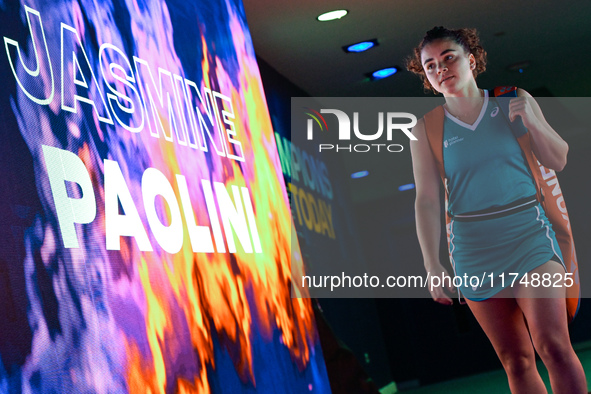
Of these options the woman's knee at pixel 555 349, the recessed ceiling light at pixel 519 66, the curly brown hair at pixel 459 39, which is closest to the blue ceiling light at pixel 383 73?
the recessed ceiling light at pixel 519 66

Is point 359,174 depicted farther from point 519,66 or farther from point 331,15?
point 331,15

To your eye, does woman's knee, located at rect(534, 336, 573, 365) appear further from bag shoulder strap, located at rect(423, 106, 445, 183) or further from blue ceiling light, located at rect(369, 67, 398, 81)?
blue ceiling light, located at rect(369, 67, 398, 81)

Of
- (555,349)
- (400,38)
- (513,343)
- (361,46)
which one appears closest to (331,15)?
(361,46)

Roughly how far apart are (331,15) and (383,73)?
1465mm

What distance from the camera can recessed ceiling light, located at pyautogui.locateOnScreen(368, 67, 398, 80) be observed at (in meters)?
5.78

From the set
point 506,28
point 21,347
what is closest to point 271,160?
point 21,347

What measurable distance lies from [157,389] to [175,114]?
81 centimetres

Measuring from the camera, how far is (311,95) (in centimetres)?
612

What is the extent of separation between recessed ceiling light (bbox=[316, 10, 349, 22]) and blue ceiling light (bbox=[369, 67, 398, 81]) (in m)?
1.31

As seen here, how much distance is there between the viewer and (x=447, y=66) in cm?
233

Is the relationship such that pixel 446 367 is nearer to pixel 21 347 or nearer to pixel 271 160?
pixel 271 160

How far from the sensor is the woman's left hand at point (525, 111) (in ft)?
7.14

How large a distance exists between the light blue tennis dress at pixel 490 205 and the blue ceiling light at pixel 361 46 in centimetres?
283

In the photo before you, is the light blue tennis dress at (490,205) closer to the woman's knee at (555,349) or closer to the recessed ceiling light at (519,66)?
the woman's knee at (555,349)
